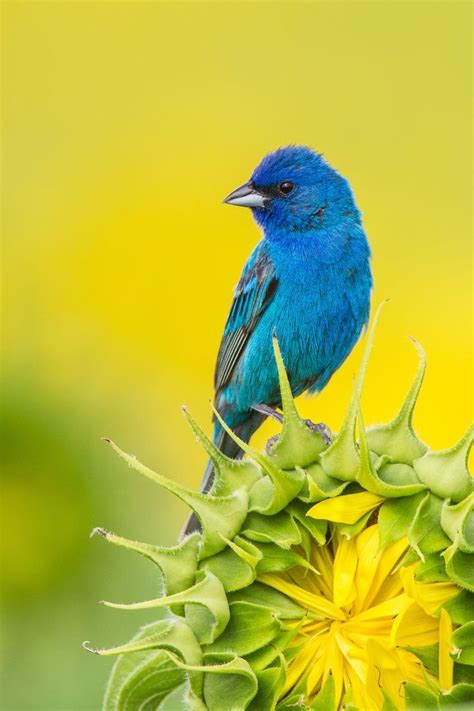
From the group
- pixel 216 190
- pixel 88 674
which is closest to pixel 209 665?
pixel 88 674

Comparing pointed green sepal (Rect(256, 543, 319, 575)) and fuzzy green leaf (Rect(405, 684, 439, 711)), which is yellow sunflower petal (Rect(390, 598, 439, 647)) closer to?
fuzzy green leaf (Rect(405, 684, 439, 711))

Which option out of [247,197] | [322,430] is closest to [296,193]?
[247,197]

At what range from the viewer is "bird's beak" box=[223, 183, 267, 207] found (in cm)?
461

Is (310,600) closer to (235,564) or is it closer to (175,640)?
(235,564)

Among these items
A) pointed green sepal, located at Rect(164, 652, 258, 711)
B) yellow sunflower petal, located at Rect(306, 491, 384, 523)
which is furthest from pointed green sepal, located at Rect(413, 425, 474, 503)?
pointed green sepal, located at Rect(164, 652, 258, 711)

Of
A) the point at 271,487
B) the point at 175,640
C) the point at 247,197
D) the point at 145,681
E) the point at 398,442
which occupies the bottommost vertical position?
the point at 145,681

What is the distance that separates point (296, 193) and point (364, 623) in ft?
7.70

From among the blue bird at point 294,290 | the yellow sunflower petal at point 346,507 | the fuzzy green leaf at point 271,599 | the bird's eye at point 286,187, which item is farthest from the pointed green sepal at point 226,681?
the bird's eye at point 286,187

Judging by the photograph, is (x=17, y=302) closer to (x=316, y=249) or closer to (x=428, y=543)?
(x=316, y=249)

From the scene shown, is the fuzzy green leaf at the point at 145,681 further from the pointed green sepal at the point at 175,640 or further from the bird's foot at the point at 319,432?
the bird's foot at the point at 319,432

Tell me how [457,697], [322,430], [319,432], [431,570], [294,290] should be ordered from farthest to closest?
[294,290]
[322,430]
[319,432]
[431,570]
[457,697]

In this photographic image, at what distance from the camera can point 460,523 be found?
102 inches

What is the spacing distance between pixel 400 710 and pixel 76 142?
13.6 feet

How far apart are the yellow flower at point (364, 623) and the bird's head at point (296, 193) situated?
2.12 metres
